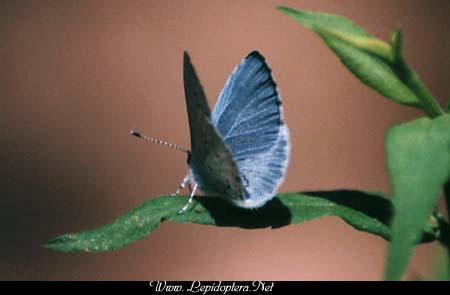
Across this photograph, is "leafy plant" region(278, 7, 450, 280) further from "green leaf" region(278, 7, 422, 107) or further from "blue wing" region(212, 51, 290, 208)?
"blue wing" region(212, 51, 290, 208)

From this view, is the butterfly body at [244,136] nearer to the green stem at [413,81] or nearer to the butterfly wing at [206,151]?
the butterfly wing at [206,151]

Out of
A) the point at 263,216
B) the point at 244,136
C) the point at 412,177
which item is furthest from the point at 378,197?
the point at 412,177

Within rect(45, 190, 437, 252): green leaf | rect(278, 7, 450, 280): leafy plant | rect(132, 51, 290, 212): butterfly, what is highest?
rect(278, 7, 450, 280): leafy plant

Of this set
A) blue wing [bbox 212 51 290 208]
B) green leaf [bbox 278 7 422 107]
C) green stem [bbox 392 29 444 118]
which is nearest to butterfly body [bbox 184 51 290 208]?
blue wing [bbox 212 51 290 208]

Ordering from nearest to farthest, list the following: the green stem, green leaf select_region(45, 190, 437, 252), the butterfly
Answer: the green stem
green leaf select_region(45, 190, 437, 252)
the butterfly

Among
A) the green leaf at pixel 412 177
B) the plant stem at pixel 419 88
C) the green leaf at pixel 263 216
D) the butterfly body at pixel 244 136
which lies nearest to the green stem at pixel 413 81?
the plant stem at pixel 419 88

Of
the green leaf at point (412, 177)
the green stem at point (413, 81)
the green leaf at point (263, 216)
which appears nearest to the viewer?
the green leaf at point (412, 177)

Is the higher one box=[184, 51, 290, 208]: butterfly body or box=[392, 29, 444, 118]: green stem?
box=[392, 29, 444, 118]: green stem

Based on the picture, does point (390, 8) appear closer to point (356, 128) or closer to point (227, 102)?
point (356, 128)
